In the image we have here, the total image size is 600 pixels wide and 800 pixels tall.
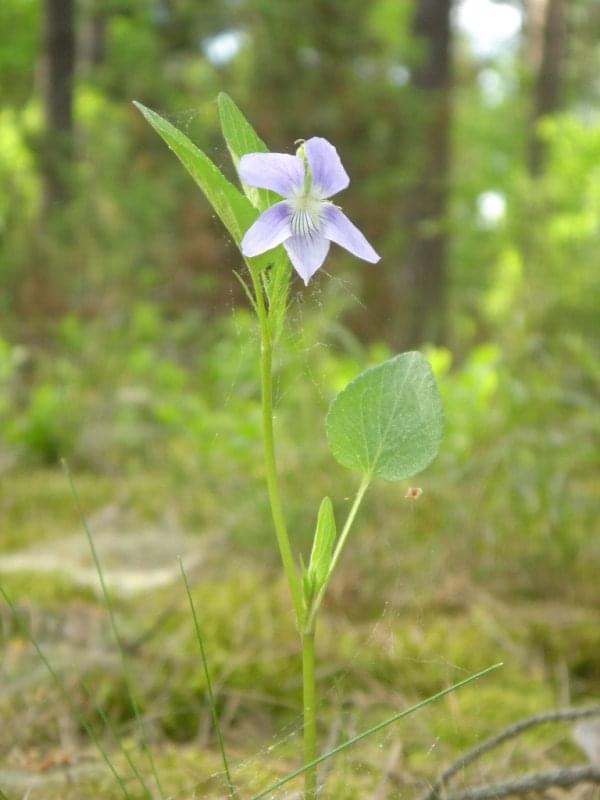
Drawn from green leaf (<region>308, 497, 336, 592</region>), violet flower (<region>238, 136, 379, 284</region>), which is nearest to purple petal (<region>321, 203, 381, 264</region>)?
violet flower (<region>238, 136, 379, 284</region>)

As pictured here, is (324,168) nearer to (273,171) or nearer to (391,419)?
(273,171)

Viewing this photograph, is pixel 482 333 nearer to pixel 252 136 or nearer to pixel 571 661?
pixel 571 661

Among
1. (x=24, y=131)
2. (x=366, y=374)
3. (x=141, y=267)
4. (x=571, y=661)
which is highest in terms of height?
(x=24, y=131)

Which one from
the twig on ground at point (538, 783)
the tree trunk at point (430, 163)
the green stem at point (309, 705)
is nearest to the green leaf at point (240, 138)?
the green stem at point (309, 705)

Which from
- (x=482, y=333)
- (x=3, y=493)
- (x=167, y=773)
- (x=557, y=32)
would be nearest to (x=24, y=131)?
(x=482, y=333)

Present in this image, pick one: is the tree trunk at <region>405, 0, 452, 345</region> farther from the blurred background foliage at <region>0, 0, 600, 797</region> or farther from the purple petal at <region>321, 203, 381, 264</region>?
the purple petal at <region>321, 203, 381, 264</region>

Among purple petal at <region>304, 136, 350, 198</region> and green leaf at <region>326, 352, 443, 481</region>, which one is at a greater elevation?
purple petal at <region>304, 136, 350, 198</region>

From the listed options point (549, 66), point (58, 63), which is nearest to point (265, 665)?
point (58, 63)
